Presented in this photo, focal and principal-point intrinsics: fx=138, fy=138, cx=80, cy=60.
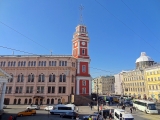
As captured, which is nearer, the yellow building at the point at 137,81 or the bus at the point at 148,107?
the bus at the point at 148,107

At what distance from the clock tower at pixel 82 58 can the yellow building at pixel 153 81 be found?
103ft

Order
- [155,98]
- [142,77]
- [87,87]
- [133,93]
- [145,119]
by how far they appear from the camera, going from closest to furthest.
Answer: [145,119], [87,87], [155,98], [142,77], [133,93]

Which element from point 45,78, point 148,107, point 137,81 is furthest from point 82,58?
point 137,81

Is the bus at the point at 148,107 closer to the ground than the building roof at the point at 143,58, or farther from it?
closer to the ground

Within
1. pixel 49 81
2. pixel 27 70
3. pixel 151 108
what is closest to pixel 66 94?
pixel 49 81

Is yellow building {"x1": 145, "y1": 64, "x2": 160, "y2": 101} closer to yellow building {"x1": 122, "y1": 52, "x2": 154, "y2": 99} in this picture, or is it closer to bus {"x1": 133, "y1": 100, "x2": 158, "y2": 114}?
yellow building {"x1": 122, "y1": 52, "x2": 154, "y2": 99}

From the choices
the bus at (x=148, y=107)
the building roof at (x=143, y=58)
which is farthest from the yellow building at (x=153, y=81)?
the bus at (x=148, y=107)

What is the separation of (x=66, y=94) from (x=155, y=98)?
40.7 metres

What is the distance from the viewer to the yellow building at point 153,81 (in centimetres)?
5931

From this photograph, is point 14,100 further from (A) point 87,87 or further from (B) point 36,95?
(A) point 87,87

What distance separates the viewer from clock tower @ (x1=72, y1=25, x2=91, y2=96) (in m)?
48.5

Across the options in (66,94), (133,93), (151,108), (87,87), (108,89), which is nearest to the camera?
(151,108)

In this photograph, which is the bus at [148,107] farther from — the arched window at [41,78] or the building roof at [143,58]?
the building roof at [143,58]

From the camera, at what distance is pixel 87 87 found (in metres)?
49.0
